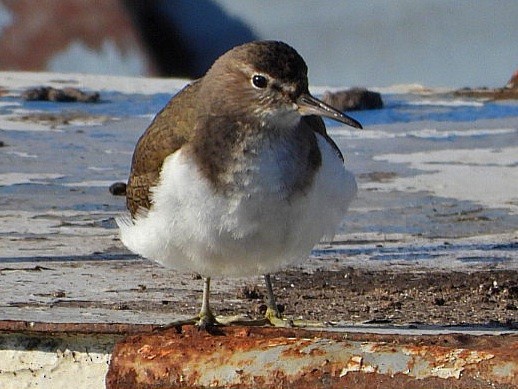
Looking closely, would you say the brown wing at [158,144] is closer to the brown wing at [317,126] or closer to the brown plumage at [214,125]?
the brown plumage at [214,125]

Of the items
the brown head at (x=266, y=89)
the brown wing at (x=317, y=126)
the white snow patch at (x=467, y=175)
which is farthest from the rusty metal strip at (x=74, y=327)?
the white snow patch at (x=467, y=175)

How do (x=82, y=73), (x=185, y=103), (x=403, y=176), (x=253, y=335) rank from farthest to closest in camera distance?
(x=82, y=73)
(x=403, y=176)
(x=185, y=103)
(x=253, y=335)

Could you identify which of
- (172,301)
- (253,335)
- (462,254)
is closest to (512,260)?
(462,254)

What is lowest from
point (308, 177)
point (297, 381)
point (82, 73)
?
point (82, 73)

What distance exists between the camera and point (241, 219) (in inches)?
210

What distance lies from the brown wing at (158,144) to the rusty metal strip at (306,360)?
0.84 m

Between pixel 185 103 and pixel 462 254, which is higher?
pixel 185 103

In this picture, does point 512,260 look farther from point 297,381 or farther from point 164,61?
point 164,61

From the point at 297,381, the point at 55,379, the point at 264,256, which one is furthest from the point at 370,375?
the point at 55,379

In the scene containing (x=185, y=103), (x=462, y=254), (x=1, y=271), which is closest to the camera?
(x=185, y=103)

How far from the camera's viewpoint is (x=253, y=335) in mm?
5027

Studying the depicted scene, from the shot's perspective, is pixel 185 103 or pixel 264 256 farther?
pixel 185 103

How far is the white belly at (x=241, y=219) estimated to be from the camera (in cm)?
535

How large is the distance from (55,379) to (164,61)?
865 cm
